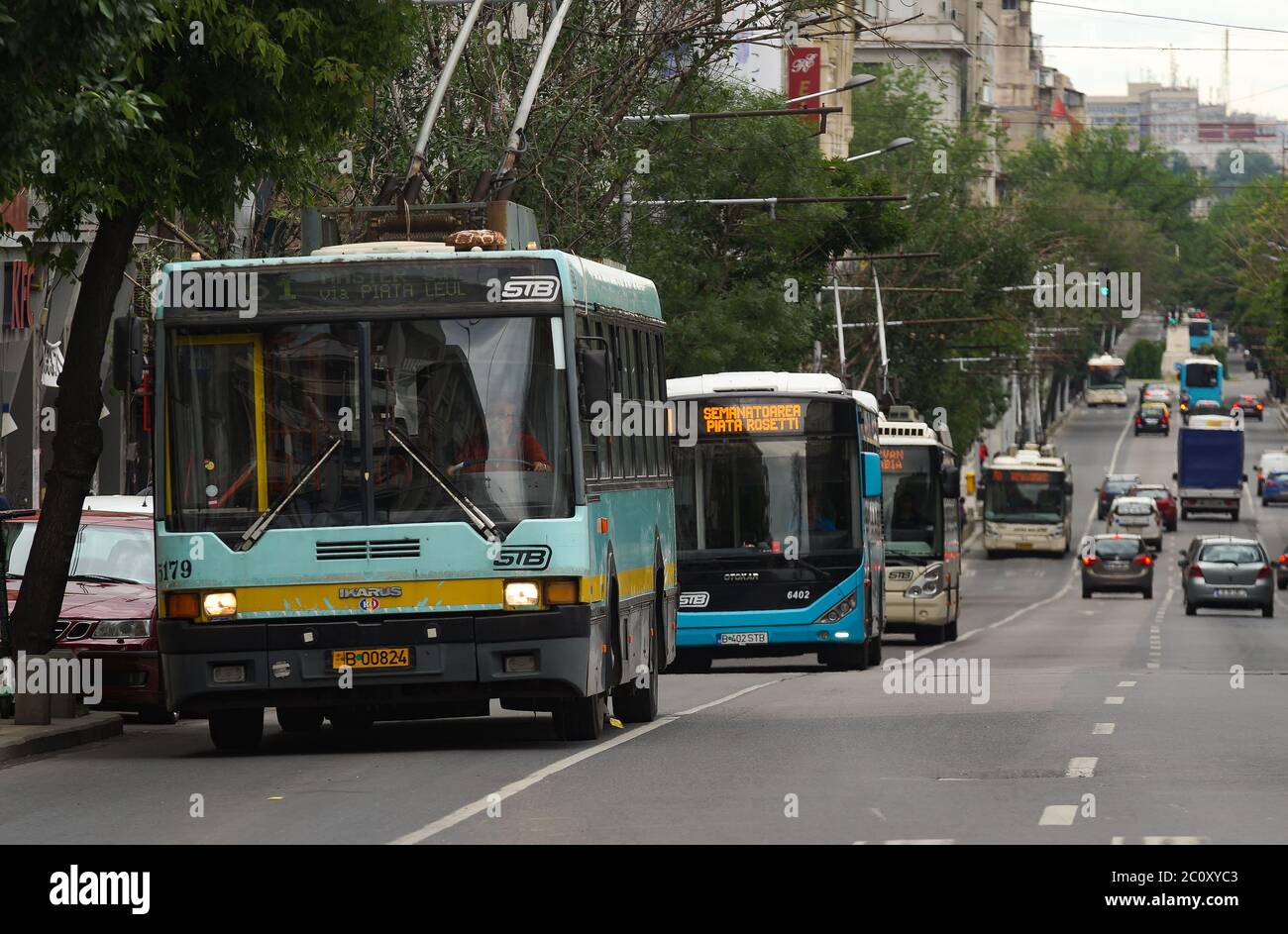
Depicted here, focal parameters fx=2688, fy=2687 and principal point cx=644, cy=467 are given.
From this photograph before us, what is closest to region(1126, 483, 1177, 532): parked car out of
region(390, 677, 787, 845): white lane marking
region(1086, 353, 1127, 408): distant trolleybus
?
region(1086, 353, 1127, 408): distant trolleybus

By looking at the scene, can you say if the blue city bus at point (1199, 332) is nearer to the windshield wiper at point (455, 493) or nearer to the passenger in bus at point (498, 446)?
the passenger in bus at point (498, 446)

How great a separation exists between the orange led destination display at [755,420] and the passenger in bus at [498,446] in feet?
41.6

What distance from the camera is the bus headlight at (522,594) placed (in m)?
15.5

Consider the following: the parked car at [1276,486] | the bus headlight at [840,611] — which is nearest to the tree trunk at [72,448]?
the bus headlight at [840,611]

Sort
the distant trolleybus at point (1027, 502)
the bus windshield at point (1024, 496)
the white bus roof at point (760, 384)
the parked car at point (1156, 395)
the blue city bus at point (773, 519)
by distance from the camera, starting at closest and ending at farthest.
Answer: the blue city bus at point (773, 519)
the white bus roof at point (760, 384)
the bus windshield at point (1024, 496)
the distant trolleybus at point (1027, 502)
the parked car at point (1156, 395)

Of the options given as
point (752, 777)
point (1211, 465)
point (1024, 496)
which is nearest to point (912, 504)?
point (752, 777)

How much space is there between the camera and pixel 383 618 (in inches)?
613

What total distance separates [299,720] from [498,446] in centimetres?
398

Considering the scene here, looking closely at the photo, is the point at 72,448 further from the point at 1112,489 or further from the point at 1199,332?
the point at 1199,332

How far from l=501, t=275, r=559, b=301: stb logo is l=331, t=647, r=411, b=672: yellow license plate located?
2.14 metres

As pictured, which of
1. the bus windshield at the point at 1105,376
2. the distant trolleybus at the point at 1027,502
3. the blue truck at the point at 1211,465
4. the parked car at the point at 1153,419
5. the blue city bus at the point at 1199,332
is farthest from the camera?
the blue city bus at the point at 1199,332

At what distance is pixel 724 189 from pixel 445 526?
27.7 meters
